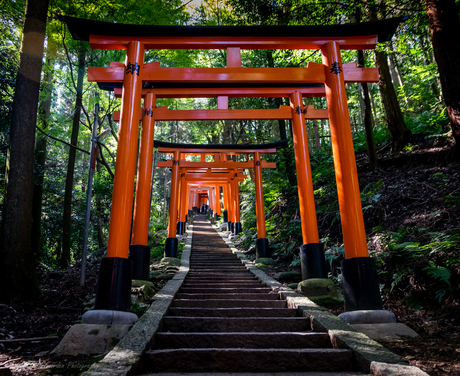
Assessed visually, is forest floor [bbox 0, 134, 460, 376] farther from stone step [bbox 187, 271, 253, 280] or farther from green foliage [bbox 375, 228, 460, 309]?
stone step [bbox 187, 271, 253, 280]

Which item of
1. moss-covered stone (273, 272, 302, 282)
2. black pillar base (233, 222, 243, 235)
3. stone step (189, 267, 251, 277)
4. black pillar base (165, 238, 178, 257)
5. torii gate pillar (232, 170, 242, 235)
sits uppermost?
torii gate pillar (232, 170, 242, 235)

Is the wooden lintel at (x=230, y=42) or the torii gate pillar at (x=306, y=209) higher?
the wooden lintel at (x=230, y=42)

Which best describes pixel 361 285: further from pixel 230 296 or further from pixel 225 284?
pixel 225 284

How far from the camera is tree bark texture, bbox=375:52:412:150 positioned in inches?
383

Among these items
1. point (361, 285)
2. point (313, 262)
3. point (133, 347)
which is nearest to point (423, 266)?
point (361, 285)

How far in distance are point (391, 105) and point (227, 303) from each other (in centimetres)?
840

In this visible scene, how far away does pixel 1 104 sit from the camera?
7840mm

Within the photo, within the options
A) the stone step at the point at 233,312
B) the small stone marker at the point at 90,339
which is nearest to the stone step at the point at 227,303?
the stone step at the point at 233,312

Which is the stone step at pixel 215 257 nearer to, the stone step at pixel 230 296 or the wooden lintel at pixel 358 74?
the stone step at pixel 230 296

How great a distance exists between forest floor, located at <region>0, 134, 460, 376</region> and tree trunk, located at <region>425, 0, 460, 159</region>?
5.30 feet

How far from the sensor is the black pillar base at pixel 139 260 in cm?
604

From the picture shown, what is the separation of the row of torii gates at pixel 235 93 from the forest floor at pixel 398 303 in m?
0.79

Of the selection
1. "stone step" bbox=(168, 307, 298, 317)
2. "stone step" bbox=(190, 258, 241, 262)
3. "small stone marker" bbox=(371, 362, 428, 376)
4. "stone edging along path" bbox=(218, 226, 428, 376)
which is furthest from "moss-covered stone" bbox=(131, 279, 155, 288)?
"stone step" bbox=(190, 258, 241, 262)

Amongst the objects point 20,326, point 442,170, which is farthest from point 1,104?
point 442,170
